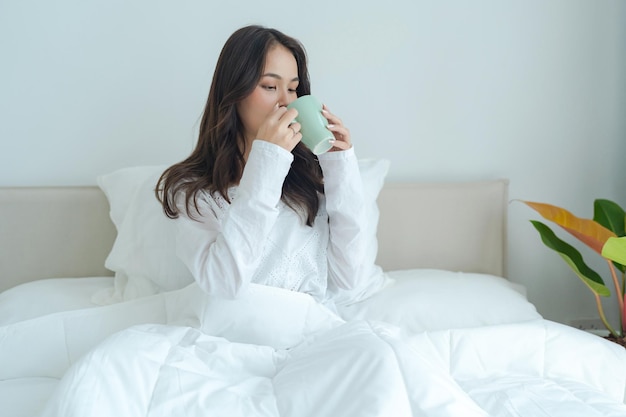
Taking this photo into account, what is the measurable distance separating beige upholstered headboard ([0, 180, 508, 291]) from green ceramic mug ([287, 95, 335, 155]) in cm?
72

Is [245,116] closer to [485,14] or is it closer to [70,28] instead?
[70,28]

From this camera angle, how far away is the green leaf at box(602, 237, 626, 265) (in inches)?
58.0

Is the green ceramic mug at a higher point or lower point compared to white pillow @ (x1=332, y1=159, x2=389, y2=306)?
higher

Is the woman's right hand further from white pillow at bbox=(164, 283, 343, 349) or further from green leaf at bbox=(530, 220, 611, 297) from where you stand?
green leaf at bbox=(530, 220, 611, 297)

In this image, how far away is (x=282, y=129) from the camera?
4.06ft

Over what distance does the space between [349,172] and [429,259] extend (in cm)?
64

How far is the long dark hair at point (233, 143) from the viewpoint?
53.9 inches

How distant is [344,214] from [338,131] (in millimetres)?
209

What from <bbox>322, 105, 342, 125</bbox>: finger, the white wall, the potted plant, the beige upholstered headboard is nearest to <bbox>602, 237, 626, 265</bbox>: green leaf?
the potted plant

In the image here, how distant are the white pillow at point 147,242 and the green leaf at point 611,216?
0.63 metres

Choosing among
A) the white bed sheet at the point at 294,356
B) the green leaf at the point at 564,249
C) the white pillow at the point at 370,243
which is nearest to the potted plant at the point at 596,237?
the green leaf at the point at 564,249

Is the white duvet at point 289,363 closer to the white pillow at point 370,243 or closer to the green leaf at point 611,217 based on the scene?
the white pillow at point 370,243

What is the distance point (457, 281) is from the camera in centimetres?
Answer: 173

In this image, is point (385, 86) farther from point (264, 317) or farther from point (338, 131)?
point (264, 317)
